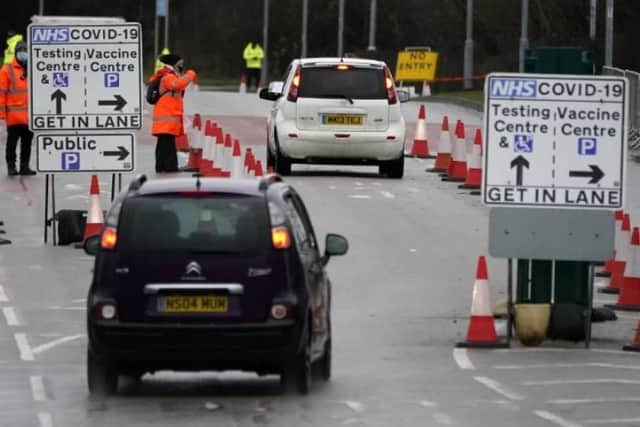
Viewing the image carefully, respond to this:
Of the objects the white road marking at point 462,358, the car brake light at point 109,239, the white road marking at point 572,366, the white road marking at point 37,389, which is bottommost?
the white road marking at point 462,358

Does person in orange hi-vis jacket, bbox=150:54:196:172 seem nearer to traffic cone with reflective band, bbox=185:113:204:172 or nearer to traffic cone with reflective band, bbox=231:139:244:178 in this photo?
traffic cone with reflective band, bbox=185:113:204:172

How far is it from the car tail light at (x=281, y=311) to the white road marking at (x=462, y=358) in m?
2.93

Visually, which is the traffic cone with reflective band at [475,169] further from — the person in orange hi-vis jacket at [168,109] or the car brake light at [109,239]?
the car brake light at [109,239]

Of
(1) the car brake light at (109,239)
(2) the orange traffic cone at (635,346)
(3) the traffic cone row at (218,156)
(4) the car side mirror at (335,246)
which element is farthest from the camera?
(3) the traffic cone row at (218,156)

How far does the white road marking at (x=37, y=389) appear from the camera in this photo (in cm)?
1498

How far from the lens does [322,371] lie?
15914 millimetres

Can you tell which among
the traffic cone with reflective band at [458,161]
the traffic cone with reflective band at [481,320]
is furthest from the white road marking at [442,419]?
the traffic cone with reflective band at [458,161]

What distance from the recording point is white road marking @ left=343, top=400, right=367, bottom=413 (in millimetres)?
14422

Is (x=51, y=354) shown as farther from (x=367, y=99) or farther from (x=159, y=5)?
(x=159, y=5)

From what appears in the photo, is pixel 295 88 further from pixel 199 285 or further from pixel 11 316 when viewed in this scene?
pixel 199 285

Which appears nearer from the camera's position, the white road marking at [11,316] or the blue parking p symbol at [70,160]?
the white road marking at [11,316]

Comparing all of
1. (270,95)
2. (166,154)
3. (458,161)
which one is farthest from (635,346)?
(270,95)

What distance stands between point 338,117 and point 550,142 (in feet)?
46.8

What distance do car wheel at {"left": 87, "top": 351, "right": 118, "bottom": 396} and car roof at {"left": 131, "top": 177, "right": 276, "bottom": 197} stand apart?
1.12 meters
